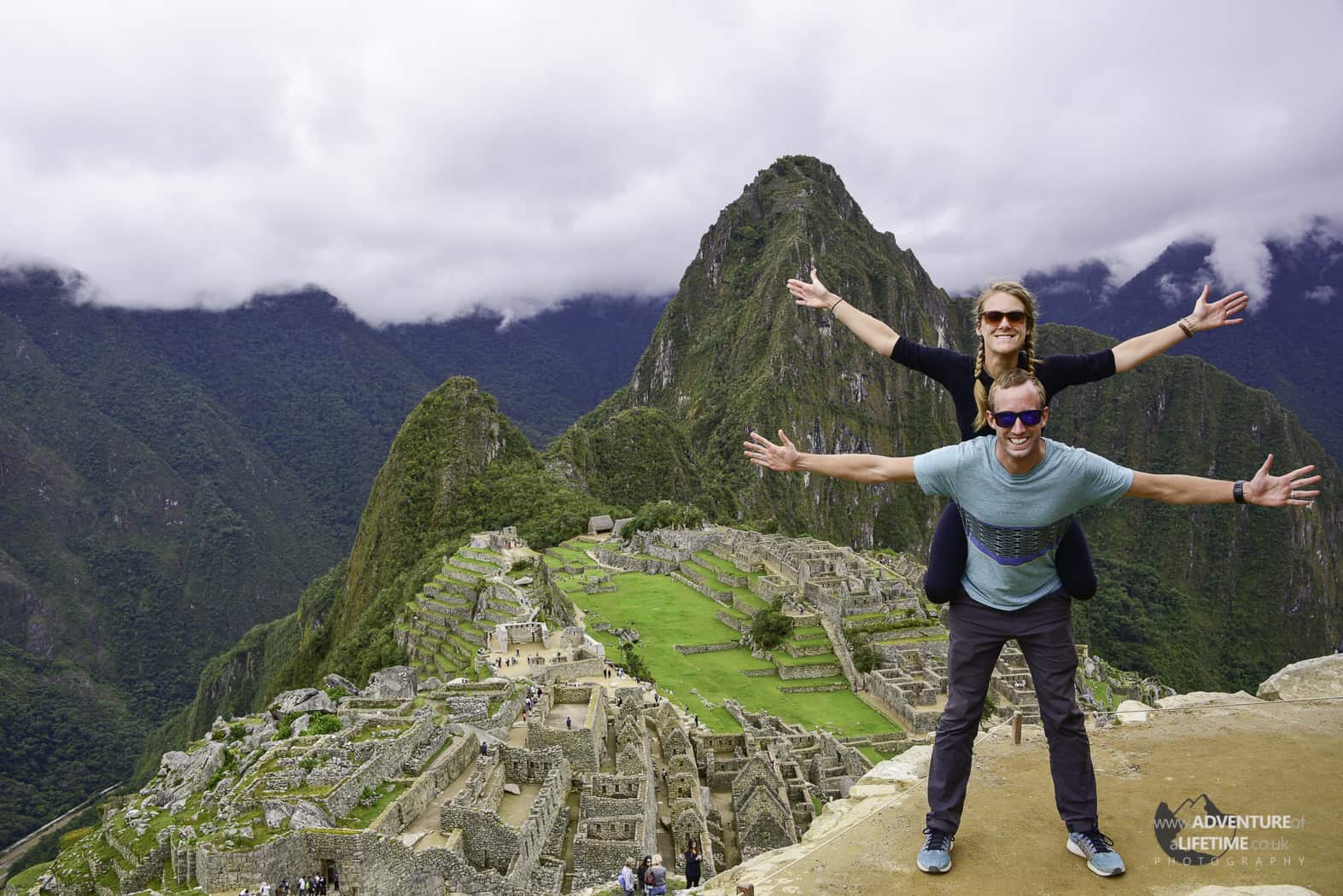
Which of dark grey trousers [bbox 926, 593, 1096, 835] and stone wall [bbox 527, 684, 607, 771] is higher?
dark grey trousers [bbox 926, 593, 1096, 835]

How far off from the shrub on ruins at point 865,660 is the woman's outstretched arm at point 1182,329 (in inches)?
1174

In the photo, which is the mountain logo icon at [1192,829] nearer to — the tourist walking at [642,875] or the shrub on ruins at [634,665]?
the tourist walking at [642,875]

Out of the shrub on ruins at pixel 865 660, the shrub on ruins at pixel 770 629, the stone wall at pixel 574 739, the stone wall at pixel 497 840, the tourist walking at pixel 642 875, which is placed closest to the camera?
the tourist walking at pixel 642 875

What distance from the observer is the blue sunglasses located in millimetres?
4332

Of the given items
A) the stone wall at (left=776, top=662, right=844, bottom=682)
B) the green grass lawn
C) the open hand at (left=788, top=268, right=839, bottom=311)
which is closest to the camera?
the open hand at (left=788, top=268, right=839, bottom=311)

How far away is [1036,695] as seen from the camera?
4.76 m

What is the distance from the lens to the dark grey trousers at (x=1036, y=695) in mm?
4691

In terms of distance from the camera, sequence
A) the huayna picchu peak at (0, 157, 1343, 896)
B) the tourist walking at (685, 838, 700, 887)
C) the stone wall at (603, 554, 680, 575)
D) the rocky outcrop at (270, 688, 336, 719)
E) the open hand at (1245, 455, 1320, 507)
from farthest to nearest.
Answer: the stone wall at (603, 554, 680, 575)
the rocky outcrop at (270, 688, 336, 719)
the huayna picchu peak at (0, 157, 1343, 896)
the tourist walking at (685, 838, 700, 887)
the open hand at (1245, 455, 1320, 507)

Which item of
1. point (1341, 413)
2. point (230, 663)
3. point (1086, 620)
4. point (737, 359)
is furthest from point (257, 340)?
point (1341, 413)

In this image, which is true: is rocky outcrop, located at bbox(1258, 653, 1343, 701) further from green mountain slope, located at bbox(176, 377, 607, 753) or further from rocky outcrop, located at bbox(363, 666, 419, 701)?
green mountain slope, located at bbox(176, 377, 607, 753)

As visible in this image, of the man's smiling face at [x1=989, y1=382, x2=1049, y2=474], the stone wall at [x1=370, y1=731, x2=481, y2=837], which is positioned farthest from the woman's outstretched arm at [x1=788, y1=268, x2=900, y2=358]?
the stone wall at [x1=370, y1=731, x2=481, y2=837]

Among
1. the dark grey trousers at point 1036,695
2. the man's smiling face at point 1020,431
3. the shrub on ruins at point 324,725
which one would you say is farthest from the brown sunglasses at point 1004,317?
the shrub on ruins at point 324,725

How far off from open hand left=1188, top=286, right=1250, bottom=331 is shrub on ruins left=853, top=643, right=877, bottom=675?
97.7ft

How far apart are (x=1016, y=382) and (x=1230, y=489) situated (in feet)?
3.72
